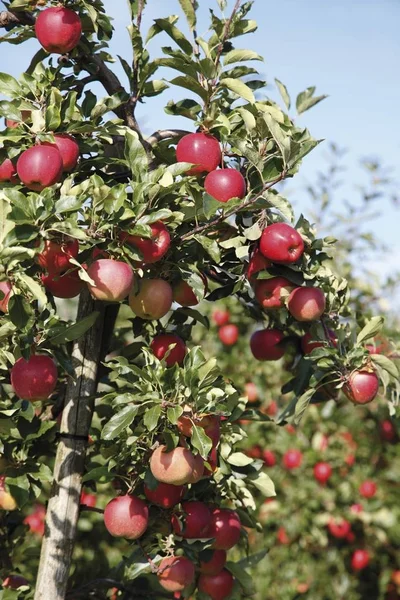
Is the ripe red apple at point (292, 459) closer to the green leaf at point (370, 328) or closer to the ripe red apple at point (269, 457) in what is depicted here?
the ripe red apple at point (269, 457)

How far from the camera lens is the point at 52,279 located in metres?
1.57

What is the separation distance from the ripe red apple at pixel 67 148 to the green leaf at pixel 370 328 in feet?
2.75

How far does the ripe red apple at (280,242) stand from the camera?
5.69 ft

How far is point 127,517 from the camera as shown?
1688 mm

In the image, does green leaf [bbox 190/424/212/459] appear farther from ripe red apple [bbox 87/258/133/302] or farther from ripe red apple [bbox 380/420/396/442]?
ripe red apple [bbox 380/420/396/442]

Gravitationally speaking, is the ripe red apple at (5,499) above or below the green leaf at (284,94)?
below

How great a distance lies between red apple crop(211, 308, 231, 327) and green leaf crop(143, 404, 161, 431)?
2716mm

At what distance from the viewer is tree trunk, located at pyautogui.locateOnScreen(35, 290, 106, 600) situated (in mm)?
1817

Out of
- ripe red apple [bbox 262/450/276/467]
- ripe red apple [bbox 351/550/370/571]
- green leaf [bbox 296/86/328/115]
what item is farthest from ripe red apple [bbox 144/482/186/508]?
ripe red apple [bbox 351/550/370/571]

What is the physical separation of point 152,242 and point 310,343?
2.14ft

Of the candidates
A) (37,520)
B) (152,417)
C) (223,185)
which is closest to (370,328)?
(223,185)

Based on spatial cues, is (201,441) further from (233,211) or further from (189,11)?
(189,11)

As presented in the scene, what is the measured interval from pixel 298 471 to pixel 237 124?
9.27 feet

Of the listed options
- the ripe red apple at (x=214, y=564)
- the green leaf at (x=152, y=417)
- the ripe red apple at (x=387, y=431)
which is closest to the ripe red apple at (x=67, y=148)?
the green leaf at (x=152, y=417)
